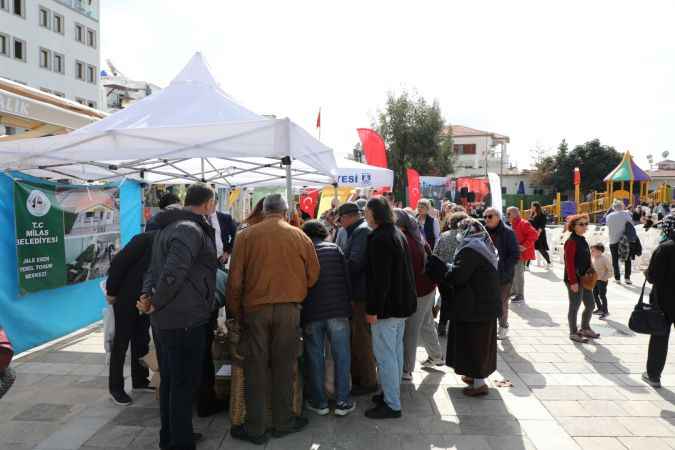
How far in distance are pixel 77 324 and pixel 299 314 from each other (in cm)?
428

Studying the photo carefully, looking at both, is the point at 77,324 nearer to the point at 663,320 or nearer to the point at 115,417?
the point at 115,417

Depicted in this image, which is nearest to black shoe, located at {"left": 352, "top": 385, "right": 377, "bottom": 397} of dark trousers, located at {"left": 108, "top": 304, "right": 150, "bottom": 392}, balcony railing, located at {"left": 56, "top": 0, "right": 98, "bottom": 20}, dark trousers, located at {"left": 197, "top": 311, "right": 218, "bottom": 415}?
dark trousers, located at {"left": 197, "top": 311, "right": 218, "bottom": 415}

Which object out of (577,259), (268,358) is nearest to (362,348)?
(268,358)

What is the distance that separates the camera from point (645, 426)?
3961 mm

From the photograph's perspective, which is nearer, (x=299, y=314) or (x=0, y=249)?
(x=299, y=314)

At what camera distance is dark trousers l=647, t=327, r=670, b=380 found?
15.8 ft

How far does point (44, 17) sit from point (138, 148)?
44235 millimetres

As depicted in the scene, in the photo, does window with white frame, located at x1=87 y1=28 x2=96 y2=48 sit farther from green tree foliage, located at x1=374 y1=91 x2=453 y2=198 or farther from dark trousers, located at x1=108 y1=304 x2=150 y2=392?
dark trousers, located at x1=108 y1=304 x2=150 y2=392

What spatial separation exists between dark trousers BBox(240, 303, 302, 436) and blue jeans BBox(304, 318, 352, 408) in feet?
1.13


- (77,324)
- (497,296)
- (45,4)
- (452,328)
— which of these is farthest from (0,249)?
(45,4)

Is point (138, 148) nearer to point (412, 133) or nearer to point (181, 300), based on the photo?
point (181, 300)

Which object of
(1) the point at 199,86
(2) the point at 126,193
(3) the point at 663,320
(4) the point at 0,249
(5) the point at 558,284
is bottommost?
(5) the point at 558,284

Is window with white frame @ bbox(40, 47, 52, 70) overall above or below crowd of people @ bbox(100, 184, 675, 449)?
above

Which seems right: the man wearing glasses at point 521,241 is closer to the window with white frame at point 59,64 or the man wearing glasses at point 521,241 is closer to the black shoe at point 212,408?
the black shoe at point 212,408
